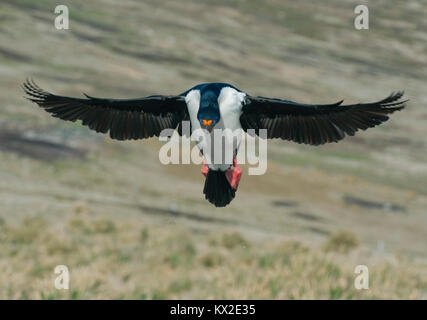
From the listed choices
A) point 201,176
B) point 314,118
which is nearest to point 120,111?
A: point 314,118

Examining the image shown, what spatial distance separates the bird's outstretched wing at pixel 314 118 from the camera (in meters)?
2.09

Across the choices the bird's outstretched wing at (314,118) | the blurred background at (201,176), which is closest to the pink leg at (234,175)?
the bird's outstretched wing at (314,118)

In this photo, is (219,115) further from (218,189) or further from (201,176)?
(201,176)

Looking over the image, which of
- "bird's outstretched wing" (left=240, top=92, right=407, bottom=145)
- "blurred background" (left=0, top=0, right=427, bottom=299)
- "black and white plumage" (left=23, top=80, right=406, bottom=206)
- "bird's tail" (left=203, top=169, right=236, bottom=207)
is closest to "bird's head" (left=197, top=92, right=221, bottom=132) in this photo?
"black and white plumage" (left=23, top=80, right=406, bottom=206)

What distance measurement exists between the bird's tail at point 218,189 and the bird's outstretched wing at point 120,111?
23cm

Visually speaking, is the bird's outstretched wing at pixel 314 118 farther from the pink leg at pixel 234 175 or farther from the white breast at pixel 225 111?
the pink leg at pixel 234 175

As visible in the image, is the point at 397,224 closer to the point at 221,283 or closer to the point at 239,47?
the point at 221,283

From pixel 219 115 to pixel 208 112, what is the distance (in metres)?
0.04

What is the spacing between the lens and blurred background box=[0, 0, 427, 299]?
1483 cm

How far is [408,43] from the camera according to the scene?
12962 centimetres

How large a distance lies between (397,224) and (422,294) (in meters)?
29.7

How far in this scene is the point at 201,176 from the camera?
41531 mm

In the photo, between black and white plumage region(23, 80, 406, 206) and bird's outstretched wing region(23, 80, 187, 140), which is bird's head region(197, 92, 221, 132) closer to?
black and white plumage region(23, 80, 406, 206)

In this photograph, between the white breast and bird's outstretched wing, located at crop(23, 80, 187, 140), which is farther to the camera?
bird's outstretched wing, located at crop(23, 80, 187, 140)
